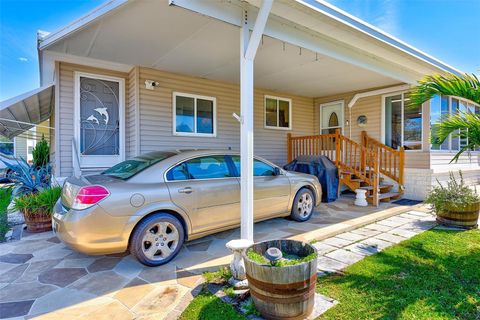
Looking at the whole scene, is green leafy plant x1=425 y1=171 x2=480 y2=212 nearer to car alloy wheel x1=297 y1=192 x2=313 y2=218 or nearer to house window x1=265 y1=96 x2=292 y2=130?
car alloy wheel x1=297 y1=192 x2=313 y2=218

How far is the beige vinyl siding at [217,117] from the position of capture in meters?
6.50

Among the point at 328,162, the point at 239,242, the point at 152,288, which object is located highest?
the point at 328,162

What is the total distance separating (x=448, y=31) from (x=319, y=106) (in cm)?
446

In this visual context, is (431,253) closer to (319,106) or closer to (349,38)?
(349,38)

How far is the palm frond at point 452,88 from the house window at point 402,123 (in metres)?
4.41

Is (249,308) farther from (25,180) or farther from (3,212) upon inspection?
(3,212)

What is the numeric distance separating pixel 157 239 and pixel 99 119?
4.40m

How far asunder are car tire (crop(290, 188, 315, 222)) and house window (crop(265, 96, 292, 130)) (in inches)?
148

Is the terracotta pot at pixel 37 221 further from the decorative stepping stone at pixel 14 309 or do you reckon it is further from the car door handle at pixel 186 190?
the car door handle at pixel 186 190

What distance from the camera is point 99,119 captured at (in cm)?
654

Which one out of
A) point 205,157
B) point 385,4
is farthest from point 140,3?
point 385,4

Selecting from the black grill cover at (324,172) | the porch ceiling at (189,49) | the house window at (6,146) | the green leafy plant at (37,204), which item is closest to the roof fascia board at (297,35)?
the porch ceiling at (189,49)

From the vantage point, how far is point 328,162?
7.50 meters

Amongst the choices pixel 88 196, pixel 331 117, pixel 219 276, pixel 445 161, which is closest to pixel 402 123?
pixel 445 161
